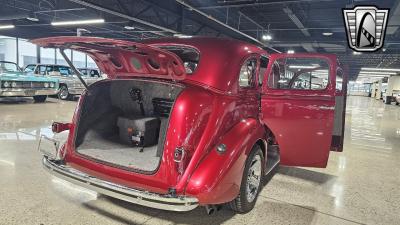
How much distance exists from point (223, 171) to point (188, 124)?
0.45m

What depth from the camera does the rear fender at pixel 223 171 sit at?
222cm

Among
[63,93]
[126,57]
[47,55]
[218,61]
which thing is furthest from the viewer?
[47,55]

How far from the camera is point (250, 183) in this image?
292cm

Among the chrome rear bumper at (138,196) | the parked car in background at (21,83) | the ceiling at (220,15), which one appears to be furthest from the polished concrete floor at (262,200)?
the ceiling at (220,15)

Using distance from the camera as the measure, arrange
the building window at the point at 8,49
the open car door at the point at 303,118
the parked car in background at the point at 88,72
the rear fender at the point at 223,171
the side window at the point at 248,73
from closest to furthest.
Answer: the rear fender at the point at 223,171 → the side window at the point at 248,73 → the open car door at the point at 303,118 → the parked car in background at the point at 88,72 → the building window at the point at 8,49

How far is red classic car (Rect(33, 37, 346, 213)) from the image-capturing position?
7.52ft

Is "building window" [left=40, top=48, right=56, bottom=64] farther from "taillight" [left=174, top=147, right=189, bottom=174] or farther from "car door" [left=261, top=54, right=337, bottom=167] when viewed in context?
"taillight" [left=174, top=147, right=189, bottom=174]

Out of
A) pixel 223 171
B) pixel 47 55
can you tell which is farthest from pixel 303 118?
pixel 47 55

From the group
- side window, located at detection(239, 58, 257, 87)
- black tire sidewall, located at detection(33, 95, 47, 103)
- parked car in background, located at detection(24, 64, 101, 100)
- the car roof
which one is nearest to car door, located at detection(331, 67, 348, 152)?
side window, located at detection(239, 58, 257, 87)

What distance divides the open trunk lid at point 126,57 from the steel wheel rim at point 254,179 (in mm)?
1130

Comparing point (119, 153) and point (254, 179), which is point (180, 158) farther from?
point (254, 179)

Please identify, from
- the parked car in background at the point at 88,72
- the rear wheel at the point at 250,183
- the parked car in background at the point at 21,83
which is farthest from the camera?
the parked car in background at the point at 88,72

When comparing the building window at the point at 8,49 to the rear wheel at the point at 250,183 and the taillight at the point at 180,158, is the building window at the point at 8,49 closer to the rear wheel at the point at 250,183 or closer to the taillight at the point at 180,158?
the rear wheel at the point at 250,183

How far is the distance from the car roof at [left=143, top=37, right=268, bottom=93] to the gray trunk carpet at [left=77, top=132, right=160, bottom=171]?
834mm
